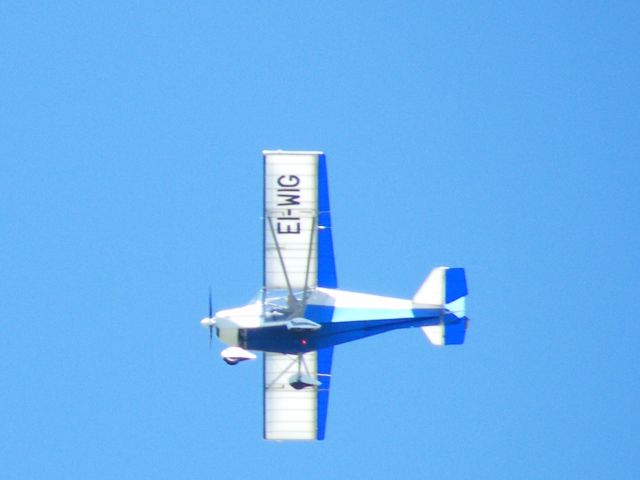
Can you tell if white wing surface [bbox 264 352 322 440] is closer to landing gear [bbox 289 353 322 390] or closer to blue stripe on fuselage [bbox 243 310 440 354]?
landing gear [bbox 289 353 322 390]

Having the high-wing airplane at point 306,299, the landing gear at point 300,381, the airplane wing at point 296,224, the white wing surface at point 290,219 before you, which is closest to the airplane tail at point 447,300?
the high-wing airplane at point 306,299

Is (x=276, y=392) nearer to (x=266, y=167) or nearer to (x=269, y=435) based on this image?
(x=269, y=435)

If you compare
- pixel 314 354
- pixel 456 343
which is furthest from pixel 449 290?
pixel 314 354

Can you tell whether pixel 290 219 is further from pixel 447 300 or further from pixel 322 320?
pixel 447 300

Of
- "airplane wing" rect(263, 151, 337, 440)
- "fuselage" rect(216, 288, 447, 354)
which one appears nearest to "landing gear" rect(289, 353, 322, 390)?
"fuselage" rect(216, 288, 447, 354)

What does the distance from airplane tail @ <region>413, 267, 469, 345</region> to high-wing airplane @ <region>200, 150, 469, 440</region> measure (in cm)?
2

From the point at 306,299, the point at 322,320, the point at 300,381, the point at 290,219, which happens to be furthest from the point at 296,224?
the point at 300,381

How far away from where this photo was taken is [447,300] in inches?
1641

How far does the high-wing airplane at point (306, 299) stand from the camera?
40.4m

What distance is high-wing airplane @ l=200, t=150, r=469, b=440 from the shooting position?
4038 centimetres

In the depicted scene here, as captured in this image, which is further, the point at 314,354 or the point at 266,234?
the point at 314,354

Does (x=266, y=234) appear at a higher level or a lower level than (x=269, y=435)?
higher

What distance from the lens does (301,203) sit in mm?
40562

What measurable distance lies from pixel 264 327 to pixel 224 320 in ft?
3.30
